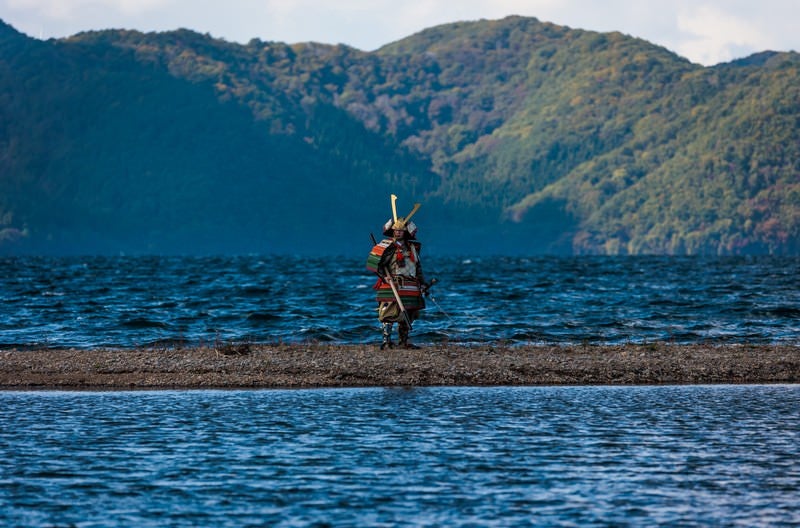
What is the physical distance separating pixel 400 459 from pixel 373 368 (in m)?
9.29

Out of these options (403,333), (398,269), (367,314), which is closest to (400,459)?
(398,269)

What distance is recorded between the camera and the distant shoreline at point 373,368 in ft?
82.4

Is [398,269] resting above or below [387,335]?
above

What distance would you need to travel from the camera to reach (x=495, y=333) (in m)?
38.1

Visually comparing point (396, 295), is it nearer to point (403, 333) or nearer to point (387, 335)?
point (403, 333)

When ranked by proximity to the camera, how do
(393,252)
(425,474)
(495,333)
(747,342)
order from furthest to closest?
(495,333), (747,342), (393,252), (425,474)

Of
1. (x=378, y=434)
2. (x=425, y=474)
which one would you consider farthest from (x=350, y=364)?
(x=425, y=474)

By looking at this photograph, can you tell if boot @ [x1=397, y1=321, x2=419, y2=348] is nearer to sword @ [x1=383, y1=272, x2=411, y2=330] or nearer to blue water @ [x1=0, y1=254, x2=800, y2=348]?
sword @ [x1=383, y1=272, x2=411, y2=330]

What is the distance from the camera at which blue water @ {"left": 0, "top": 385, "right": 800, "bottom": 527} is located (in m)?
13.9

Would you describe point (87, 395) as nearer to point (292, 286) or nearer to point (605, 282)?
point (292, 286)

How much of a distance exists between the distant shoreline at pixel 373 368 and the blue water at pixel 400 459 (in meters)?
1.60

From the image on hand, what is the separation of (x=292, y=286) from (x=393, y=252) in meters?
46.4

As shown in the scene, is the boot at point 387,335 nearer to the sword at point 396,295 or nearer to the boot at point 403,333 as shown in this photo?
the boot at point 403,333

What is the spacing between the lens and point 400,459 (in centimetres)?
1666
